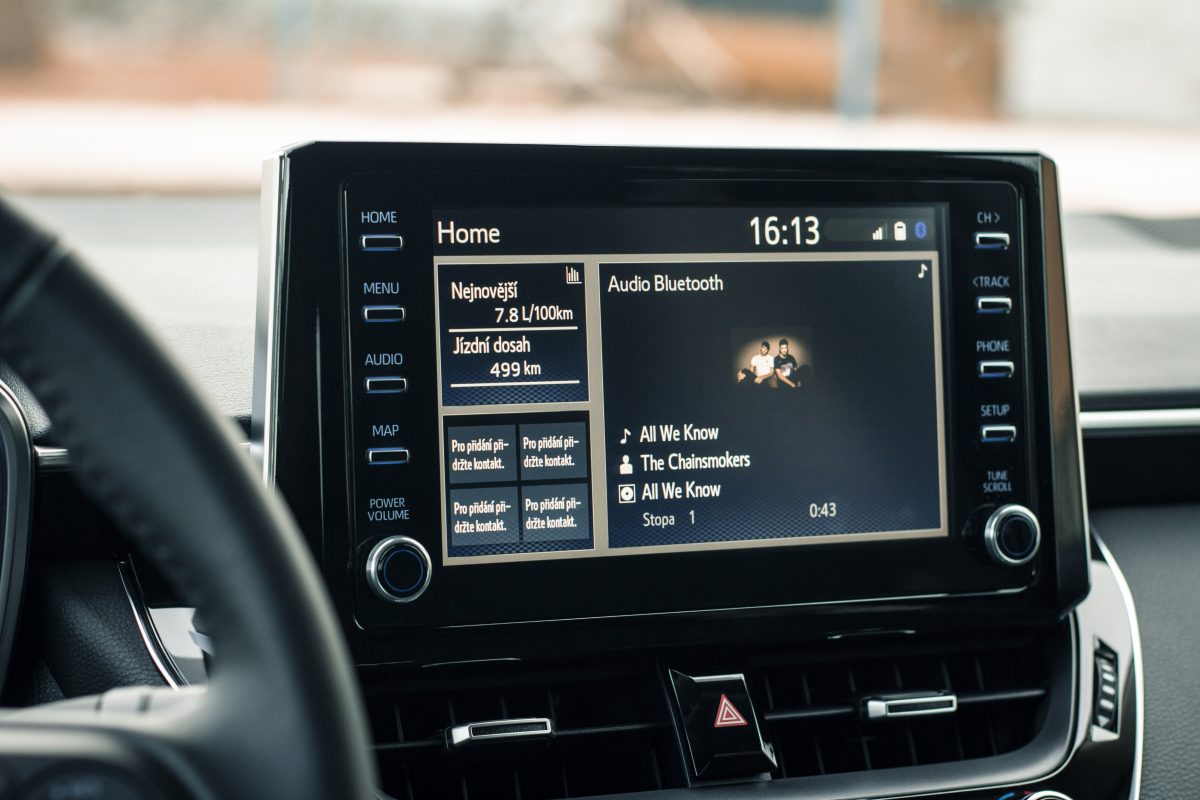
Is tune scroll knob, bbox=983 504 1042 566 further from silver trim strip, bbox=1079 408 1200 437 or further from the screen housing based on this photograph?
silver trim strip, bbox=1079 408 1200 437

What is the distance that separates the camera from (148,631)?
1.21m

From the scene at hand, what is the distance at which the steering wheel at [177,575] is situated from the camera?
2.11 ft

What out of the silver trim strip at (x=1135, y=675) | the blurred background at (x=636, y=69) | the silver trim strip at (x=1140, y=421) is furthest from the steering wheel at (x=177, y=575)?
the blurred background at (x=636, y=69)

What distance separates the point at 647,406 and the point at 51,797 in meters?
0.64

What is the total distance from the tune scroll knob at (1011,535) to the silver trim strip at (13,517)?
91 cm

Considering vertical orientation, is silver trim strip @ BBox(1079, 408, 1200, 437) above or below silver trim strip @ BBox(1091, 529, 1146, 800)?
above

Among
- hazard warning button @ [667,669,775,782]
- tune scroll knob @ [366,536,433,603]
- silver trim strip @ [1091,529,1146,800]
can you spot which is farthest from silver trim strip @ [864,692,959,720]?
tune scroll knob @ [366,536,433,603]

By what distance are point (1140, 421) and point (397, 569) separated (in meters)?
1.00

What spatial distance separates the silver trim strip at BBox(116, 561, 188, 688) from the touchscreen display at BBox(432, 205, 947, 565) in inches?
11.1

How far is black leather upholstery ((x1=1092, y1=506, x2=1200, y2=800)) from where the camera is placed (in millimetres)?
1400

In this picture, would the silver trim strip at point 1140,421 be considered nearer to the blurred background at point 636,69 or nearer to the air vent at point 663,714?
the air vent at point 663,714

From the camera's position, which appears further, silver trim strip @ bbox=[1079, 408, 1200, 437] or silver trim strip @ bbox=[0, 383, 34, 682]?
silver trim strip @ bbox=[1079, 408, 1200, 437]

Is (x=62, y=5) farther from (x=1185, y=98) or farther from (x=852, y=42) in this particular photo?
(x=1185, y=98)

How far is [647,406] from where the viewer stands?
1186mm
